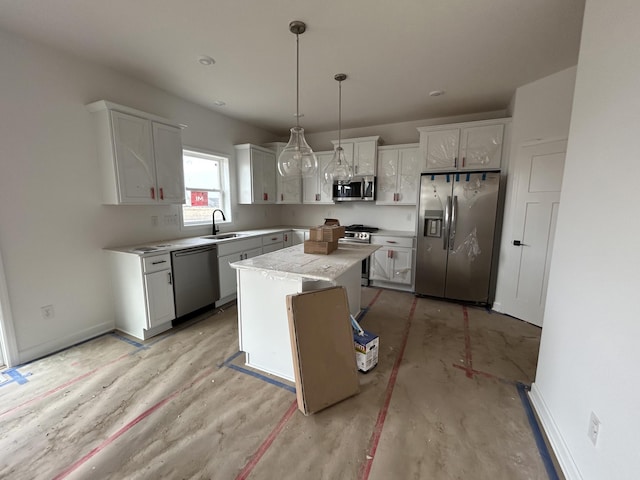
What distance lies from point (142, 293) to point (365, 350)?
227 centimetres

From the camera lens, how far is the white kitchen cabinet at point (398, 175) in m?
4.27

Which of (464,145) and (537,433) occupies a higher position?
(464,145)

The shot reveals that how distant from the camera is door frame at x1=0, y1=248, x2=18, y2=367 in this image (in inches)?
87.2

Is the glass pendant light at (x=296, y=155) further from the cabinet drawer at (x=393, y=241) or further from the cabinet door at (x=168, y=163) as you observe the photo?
the cabinet drawer at (x=393, y=241)

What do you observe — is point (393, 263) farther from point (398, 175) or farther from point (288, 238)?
point (288, 238)

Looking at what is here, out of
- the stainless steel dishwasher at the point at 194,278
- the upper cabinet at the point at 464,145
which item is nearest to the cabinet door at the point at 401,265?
the upper cabinet at the point at 464,145

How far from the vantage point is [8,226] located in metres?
2.22

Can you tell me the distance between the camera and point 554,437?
157 centimetres

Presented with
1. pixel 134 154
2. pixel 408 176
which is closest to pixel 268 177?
pixel 134 154

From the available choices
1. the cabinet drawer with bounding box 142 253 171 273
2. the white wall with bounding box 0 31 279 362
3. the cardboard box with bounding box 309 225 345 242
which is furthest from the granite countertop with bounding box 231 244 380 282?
the white wall with bounding box 0 31 279 362

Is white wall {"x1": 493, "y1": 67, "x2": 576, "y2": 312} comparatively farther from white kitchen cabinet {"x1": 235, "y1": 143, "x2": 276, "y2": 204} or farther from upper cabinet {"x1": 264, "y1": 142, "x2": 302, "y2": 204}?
white kitchen cabinet {"x1": 235, "y1": 143, "x2": 276, "y2": 204}

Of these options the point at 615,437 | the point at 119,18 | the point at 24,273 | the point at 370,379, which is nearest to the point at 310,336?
the point at 370,379

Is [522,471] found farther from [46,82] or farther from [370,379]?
[46,82]

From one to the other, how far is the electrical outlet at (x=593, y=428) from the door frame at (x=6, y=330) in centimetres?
408
